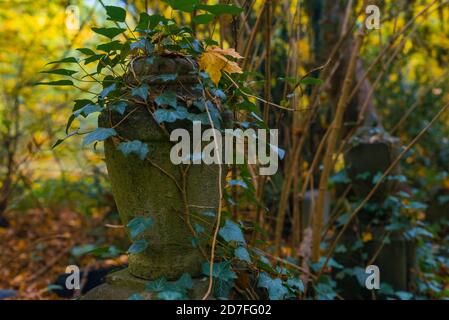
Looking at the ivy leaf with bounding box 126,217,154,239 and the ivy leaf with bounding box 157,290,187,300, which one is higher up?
the ivy leaf with bounding box 126,217,154,239

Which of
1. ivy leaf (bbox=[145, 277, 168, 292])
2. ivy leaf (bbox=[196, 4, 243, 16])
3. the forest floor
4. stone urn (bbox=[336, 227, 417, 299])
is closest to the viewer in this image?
ivy leaf (bbox=[196, 4, 243, 16])

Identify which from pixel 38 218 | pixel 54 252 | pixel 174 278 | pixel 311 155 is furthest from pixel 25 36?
pixel 174 278

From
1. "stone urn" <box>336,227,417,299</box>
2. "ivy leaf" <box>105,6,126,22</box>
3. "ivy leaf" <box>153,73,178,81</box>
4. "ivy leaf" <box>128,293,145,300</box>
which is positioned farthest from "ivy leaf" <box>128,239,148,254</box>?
"stone urn" <box>336,227,417,299</box>

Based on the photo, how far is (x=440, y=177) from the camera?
14.7ft

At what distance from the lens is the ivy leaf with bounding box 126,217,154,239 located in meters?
1.27

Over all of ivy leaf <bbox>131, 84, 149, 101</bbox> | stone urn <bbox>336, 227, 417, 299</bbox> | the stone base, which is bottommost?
stone urn <bbox>336, 227, 417, 299</bbox>

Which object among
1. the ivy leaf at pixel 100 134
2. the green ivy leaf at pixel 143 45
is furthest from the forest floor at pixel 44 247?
the green ivy leaf at pixel 143 45

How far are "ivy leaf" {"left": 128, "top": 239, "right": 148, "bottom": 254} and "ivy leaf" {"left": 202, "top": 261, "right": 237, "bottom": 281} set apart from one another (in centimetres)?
18

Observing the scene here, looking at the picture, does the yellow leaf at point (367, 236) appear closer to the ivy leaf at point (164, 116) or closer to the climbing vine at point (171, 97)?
the climbing vine at point (171, 97)

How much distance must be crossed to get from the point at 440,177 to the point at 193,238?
150 inches

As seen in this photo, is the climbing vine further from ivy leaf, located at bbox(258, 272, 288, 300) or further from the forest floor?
the forest floor
